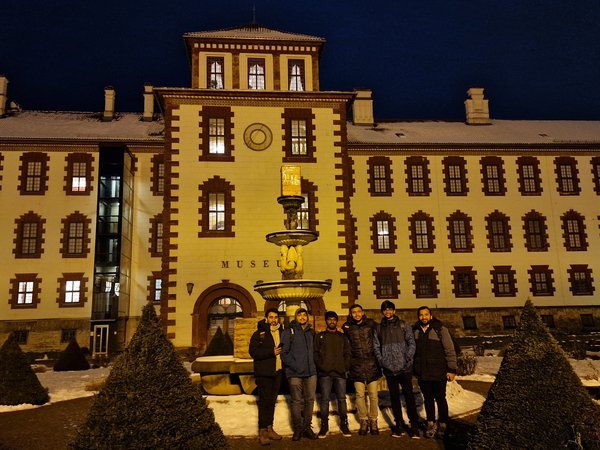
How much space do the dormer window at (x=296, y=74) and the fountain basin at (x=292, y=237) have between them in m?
12.9

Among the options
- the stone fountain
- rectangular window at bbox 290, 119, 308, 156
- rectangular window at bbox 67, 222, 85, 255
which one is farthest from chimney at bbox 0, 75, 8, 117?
the stone fountain

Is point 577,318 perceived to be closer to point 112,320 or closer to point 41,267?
point 112,320

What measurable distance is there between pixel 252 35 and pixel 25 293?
749 inches

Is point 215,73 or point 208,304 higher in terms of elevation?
point 215,73

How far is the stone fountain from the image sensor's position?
14383mm

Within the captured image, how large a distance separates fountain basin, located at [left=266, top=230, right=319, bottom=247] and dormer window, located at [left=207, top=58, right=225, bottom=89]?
12.9 m

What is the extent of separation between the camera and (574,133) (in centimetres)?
3603

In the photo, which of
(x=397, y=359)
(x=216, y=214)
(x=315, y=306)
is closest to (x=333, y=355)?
(x=397, y=359)

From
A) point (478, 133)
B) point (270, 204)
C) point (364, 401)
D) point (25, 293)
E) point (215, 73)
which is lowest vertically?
point (364, 401)

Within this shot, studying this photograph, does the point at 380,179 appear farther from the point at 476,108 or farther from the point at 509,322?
the point at 509,322

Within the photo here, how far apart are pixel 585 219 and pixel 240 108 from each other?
23.0 metres

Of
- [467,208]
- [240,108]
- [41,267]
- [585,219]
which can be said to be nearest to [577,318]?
[585,219]

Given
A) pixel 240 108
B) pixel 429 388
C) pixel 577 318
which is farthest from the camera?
pixel 577 318

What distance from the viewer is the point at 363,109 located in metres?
37.6
